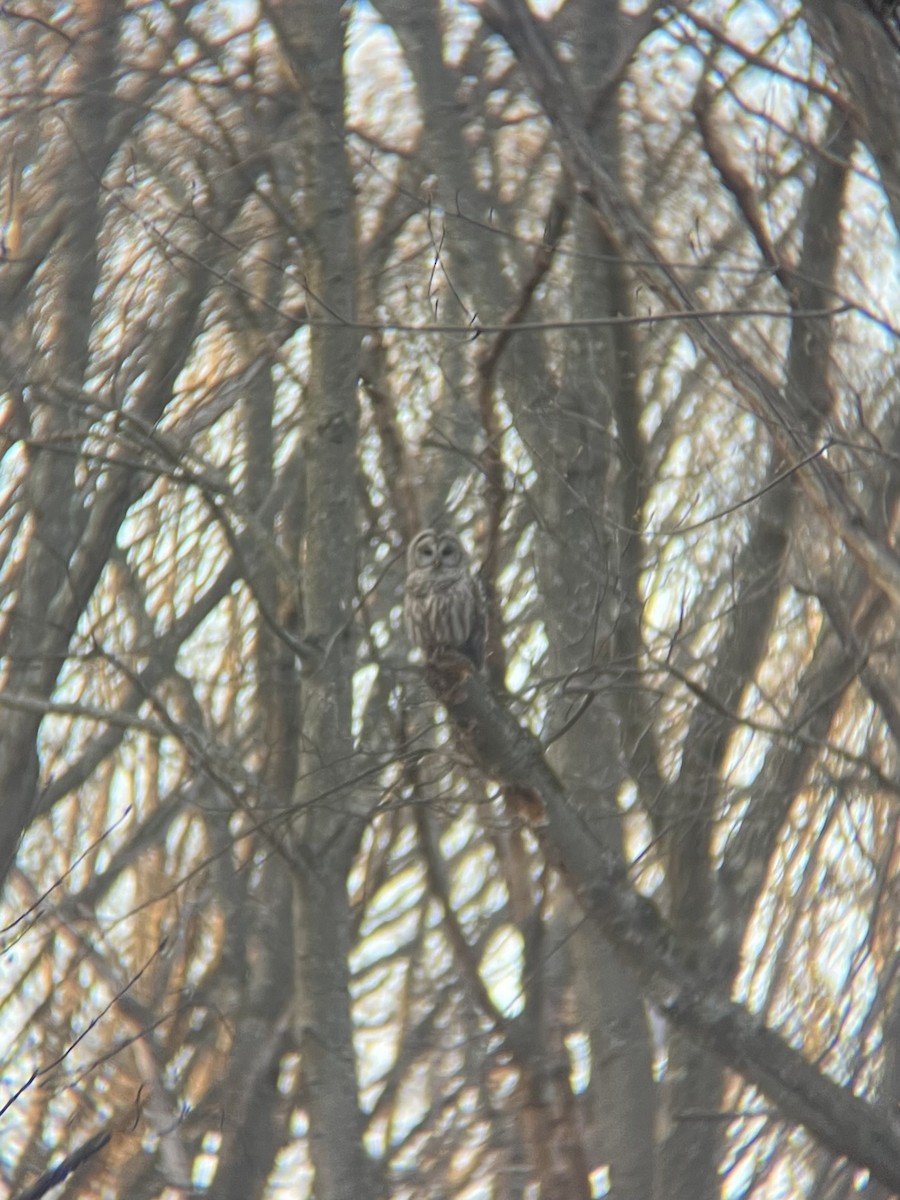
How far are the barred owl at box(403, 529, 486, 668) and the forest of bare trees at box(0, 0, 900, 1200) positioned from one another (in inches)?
11.2

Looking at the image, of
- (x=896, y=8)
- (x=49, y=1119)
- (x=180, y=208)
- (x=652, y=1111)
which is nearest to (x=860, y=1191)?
(x=652, y=1111)

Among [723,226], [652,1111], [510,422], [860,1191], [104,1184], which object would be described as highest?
[723,226]

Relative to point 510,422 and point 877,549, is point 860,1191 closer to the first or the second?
point 877,549

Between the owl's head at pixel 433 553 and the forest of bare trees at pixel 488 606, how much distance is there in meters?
0.29

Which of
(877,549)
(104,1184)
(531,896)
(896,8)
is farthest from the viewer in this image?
(104,1184)

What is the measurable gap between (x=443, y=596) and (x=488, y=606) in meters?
0.28

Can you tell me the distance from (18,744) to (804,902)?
356 centimetres

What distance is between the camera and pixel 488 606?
6.34 meters

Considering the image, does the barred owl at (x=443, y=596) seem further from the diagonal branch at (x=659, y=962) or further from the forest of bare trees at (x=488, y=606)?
the diagonal branch at (x=659, y=962)

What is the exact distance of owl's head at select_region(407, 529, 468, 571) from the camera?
21.9 feet

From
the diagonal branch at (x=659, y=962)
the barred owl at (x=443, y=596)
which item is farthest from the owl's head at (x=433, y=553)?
the diagonal branch at (x=659, y=962)

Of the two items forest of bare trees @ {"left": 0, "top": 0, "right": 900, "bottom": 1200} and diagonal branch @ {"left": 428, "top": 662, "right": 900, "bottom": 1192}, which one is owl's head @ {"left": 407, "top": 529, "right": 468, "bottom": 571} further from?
diagonal branch @ {"left": 428, "top": 662, "right": 900, "bottom": 1192}

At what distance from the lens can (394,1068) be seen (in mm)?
6770

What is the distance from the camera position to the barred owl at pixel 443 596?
6.45 meters
